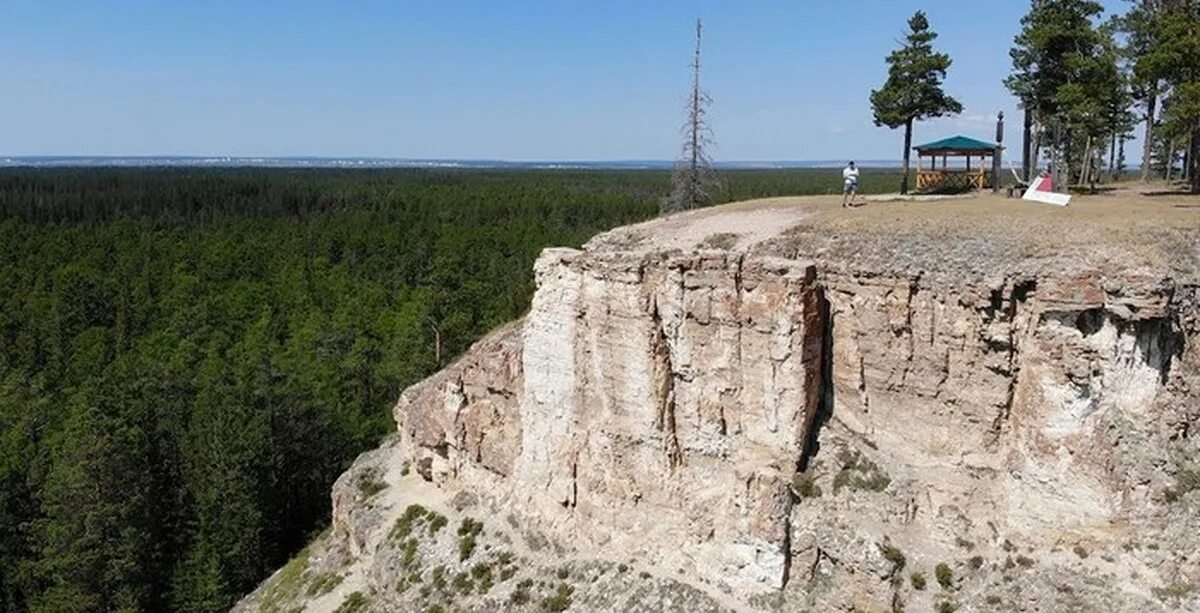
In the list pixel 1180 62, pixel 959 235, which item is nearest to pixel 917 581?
pixel 959 235

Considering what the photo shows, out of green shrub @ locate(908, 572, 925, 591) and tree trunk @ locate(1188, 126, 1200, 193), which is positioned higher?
tree trunk @ locate(1188, 126, 1200, 193)

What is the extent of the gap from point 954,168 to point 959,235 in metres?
17.9

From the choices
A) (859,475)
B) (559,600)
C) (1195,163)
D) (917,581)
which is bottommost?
(559,600)

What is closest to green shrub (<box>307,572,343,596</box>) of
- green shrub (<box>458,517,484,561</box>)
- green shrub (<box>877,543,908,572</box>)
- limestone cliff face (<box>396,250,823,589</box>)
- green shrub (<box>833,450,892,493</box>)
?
green shrub (<box>458,517,484,561</box>)

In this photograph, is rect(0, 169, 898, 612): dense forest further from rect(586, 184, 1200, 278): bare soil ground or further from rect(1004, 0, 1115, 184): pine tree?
rect(1004, 0, 1115, 184): pine tree

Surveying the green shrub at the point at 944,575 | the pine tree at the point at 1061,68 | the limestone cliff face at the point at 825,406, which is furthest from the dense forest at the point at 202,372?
the pine tree at the point at 1061,68

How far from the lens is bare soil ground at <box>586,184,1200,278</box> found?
24719 millimetres

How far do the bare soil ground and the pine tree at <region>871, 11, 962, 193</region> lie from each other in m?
9.33

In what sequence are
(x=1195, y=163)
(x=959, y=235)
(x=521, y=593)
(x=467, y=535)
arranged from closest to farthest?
1. (x=959, y=235)
2. (x=521, y=593)
3. (x=467, y=535)
4. (x=1195, y=163)

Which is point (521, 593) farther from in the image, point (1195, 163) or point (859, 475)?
point (1195, 163)

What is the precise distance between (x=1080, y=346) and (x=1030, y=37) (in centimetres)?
2418

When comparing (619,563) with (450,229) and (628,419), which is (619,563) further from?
(450,229)

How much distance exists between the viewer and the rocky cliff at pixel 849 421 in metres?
23.4

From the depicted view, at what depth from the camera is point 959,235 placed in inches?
1058
